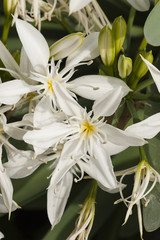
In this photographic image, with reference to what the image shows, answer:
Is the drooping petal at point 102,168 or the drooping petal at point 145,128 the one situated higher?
the drooping petal at point 145,128

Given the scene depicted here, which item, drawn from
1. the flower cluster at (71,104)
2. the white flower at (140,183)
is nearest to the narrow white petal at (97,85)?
the flower cluster at (71,104)

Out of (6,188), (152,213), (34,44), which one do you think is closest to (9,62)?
(34,44)

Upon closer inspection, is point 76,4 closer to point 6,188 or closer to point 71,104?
point 71,104

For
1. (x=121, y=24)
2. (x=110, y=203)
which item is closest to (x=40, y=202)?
(x=110, y=203)

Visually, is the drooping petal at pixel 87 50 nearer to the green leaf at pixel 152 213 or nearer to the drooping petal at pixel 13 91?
the drooping petal at pixel 13 91

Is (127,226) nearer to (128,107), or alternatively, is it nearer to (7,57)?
(128,107)

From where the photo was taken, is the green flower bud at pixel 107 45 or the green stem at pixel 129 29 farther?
the green stem at pixel 129 29
